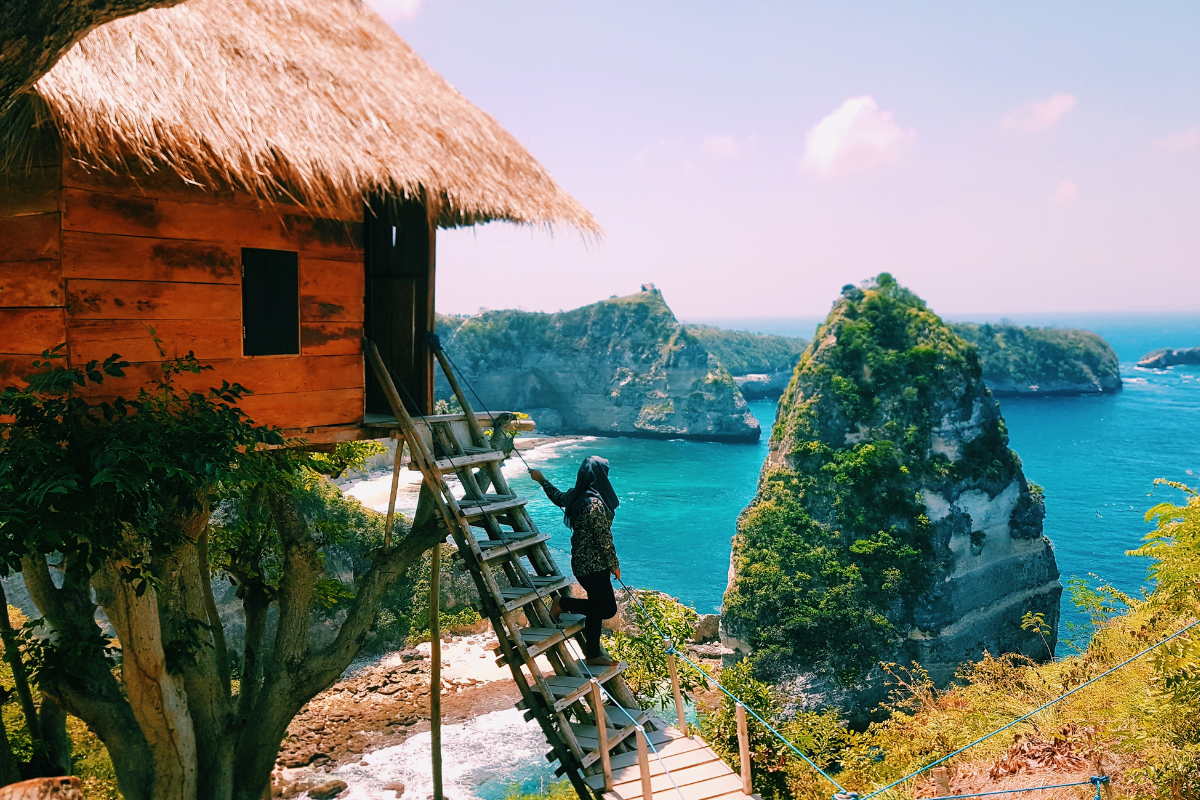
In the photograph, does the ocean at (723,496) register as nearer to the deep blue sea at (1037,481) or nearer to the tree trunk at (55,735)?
the deep blue sea at (1037,481)

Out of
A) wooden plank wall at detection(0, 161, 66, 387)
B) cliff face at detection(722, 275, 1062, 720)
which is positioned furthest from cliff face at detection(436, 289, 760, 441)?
wooden plank wall at detection(0, 161, 66, 387)

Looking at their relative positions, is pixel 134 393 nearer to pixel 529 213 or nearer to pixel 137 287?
pixel 137 287

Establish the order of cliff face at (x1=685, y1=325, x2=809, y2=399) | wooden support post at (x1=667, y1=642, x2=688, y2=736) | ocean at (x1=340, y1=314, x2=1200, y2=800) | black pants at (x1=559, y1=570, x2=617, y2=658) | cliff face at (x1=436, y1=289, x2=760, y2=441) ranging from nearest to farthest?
1. wooden support post at (x1=667, y1=642, x2=688, y2=736)
2. black pants at (x1=559, y1=570, x2=617, y2=658)
3. ocean at (x1=340, y1=314, x2=1200, y2=800)
4. cliff face at (x1=436, y1=289, x2=760, y2=441)
5. cliff face at (x1=685, y1=325, x2=809, y2=399)

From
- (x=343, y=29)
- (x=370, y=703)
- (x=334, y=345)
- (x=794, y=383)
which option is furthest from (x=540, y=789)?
(x=794, y=383)

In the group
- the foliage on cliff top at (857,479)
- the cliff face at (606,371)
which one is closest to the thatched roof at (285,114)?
the foliage on cliff top at (857,479)

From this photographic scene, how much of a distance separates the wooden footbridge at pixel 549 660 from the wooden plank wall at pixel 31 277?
2.02 meters

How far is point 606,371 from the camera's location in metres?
76.4

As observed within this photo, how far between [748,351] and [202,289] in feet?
341

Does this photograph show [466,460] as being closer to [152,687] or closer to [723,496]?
[152,687]

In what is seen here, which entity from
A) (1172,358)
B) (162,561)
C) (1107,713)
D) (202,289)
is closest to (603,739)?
(162,561)

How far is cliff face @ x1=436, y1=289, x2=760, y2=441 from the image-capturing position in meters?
71.1

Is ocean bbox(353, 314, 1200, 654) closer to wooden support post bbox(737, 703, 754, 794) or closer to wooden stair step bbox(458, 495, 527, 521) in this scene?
wooden support post bbox(737, 703, 754, 794)

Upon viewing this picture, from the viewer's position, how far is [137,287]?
4.32 meters

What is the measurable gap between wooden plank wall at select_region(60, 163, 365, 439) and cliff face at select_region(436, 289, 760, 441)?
65.5 m
